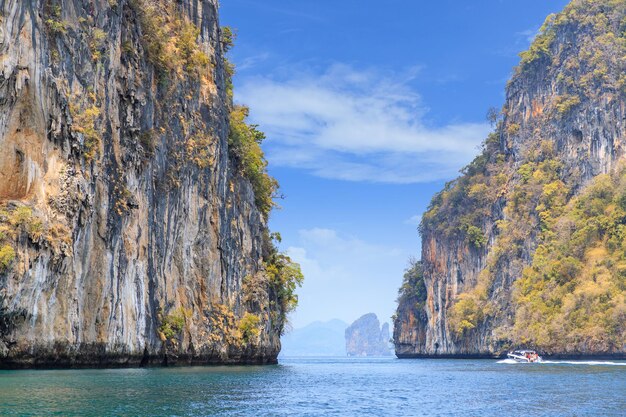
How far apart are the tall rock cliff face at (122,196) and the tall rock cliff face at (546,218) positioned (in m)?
42.3

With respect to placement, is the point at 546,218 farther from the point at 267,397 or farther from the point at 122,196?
the point at 267,397

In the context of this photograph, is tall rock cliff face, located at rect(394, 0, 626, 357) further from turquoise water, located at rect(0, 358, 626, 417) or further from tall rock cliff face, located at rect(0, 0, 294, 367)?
turquoise water, located at rect(0, 358, 626, 417)

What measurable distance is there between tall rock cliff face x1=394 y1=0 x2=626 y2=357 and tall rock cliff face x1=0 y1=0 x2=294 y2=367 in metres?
42.3

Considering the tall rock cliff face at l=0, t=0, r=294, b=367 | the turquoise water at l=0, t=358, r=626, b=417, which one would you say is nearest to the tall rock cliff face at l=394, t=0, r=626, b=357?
the tall rock cliff face at l=0, t=0, r=294, b=367

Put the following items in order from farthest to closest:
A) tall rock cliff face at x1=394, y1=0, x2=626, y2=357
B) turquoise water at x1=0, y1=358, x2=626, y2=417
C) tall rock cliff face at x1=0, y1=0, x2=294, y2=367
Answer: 1. tall rock cliff face at x1=394, y1=0, x2=626, y2=357
2. tall rock cliff face at x1=0, y1=0, x2=294, y2=367
3. turquoise water at x1=0, y1=358, x2=626, y2=417

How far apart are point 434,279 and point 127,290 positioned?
317ft

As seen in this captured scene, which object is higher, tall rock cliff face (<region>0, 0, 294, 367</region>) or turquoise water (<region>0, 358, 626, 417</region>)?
tall rock cliff face (<region>0, 0, 294, 367</region>)

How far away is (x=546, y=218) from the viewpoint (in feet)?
362

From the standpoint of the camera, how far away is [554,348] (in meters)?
94.8

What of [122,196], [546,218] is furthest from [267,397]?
[546,218]

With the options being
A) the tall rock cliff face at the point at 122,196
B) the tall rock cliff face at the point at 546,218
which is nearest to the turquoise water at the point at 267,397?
the tall rock cliff face at the point at 122,196

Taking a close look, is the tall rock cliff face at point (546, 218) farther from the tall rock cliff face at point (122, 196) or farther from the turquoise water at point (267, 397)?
the turquoise water at point (267, 397)

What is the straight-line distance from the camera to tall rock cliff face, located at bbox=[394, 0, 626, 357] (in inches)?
3681

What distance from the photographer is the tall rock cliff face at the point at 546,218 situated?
9350cm
